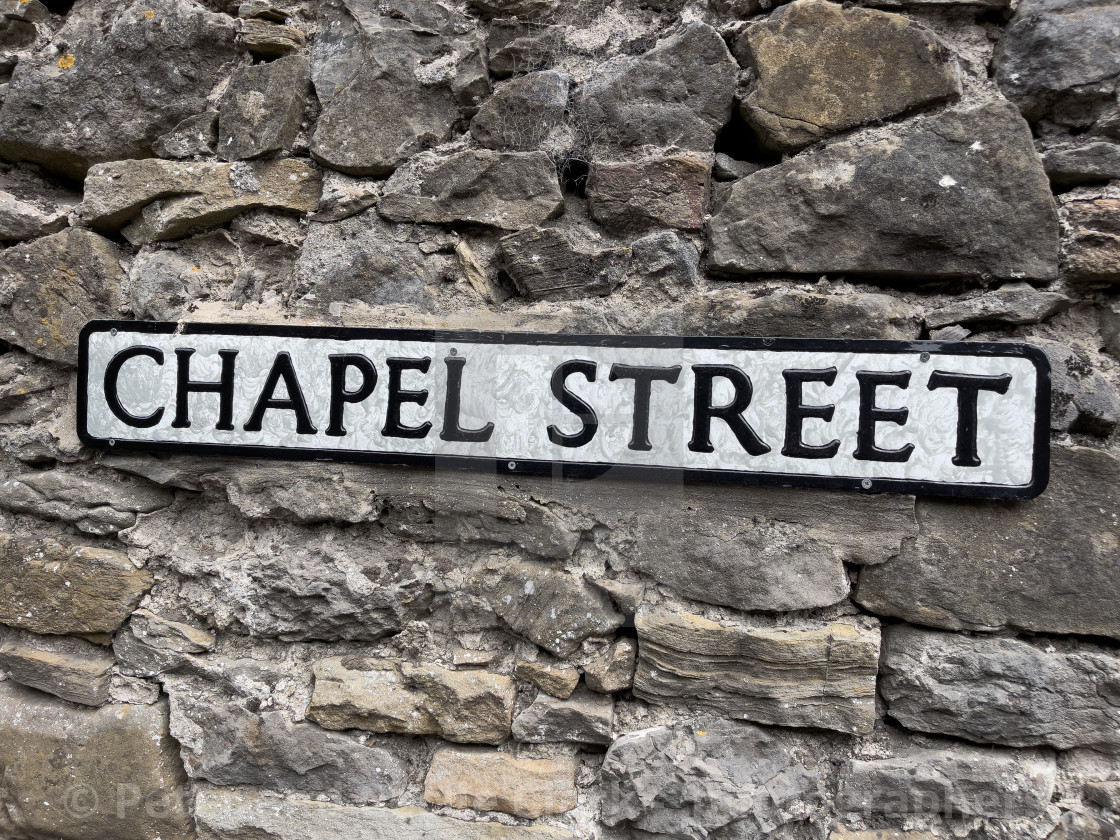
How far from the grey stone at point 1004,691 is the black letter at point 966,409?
0.90 ft

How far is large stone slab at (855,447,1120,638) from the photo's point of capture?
0.94m

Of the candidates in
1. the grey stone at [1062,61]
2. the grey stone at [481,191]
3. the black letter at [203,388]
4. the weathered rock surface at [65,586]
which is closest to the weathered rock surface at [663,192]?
the grey stone at [481,191]

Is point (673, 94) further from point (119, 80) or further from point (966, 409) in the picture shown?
point (119, 80)

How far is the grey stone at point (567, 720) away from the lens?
1.03 metres

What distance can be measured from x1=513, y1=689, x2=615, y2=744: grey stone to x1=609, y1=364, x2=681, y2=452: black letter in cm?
42

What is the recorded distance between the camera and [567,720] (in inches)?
40.9

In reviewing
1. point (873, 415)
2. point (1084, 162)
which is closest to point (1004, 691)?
point (873, 415)

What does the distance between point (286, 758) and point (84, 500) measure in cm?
58

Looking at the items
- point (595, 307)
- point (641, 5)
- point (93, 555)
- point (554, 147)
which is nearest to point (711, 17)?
point (641, 5)

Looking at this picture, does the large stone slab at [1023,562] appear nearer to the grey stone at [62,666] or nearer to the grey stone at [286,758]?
the grey stone at [286,758]

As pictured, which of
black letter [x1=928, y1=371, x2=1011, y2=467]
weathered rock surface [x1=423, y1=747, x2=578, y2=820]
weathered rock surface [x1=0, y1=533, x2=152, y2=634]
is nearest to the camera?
black letter [x1=928, y1=371, x2=1011, y2=467]

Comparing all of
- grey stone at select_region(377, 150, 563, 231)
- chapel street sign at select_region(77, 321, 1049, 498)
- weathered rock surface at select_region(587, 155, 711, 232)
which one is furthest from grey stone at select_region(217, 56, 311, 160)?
weathered rock surface at select_region(587, 155, 711, 232)

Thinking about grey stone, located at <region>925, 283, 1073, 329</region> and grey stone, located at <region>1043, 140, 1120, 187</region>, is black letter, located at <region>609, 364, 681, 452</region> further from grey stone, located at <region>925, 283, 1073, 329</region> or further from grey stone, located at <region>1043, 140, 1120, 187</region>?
grey stone, located at <region>1043, 140, 1120, 187</region>

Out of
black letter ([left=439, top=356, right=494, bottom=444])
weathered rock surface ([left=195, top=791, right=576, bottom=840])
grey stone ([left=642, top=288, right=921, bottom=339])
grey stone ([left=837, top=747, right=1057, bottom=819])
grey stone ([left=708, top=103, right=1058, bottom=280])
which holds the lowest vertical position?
weathered rock surface ([left=195, top=791, right=576, bottom=840])
